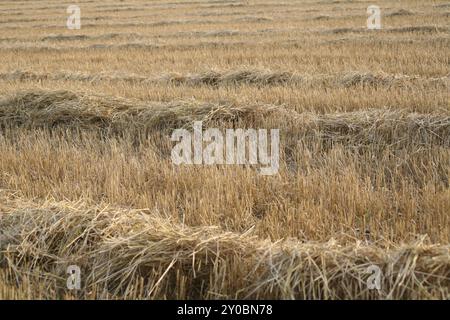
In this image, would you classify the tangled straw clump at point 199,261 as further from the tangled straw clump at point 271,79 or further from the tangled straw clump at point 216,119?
the tangled straw clump at point 271,79

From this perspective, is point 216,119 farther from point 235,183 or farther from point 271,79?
point 271,79

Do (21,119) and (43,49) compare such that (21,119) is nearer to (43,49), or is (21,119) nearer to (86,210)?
(86,210)

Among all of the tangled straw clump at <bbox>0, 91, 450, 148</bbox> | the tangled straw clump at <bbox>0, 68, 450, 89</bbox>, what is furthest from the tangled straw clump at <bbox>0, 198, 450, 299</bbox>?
the tangled straw clump at <bbox>0, 68, 450, 89</bbox>

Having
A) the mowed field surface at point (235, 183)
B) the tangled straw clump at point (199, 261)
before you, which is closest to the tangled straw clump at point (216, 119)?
the mowed field surface at point (235, 183)

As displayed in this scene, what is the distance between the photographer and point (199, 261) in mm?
2686

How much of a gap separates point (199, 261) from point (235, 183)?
4.63 ft

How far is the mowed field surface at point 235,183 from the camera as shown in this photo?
256cm

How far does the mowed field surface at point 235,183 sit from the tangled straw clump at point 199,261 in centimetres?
1

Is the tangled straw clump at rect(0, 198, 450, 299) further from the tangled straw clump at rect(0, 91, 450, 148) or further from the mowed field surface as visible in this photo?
the tangled straw clump at rect(0, 91, 450, 148)

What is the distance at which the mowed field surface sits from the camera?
256 centimetres

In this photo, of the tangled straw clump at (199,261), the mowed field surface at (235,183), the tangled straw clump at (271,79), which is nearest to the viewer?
the tangled straw clump at (199,261)

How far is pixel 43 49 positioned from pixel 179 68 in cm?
647

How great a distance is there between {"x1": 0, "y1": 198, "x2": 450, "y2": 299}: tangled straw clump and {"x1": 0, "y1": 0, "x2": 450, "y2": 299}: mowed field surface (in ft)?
0.04
